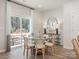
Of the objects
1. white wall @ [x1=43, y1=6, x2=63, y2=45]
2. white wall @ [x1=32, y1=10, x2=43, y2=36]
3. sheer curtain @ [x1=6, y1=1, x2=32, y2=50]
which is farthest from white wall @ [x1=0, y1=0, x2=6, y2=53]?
white wall @ [x1=43, y1=6, x2=63, y2=45]

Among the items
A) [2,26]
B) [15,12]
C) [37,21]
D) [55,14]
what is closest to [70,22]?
[55,14]

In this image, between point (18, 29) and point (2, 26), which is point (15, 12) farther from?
point (2, 26)

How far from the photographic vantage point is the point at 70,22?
7.42m

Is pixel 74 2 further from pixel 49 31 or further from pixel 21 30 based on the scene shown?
pixel 21 30

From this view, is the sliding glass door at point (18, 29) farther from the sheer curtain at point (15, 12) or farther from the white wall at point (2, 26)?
the white wall at point (2, 26)

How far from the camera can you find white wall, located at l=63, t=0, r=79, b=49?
715 centimetres

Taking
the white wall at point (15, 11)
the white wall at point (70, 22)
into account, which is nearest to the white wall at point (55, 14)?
the white wall at point (70, 22)

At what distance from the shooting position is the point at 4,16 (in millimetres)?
6828

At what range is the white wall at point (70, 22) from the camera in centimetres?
715

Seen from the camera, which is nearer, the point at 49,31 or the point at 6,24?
the point at 6,24

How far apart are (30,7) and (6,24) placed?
2.68 metres

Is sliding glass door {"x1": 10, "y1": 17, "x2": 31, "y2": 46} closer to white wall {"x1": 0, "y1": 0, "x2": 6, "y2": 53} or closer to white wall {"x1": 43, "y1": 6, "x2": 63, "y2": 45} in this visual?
white wall {"x1": 0, "y1": 0, "x2": 6, "y2": 53}

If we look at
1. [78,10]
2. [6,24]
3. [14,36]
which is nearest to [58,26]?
[78,10]

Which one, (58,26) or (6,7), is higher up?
(6,7)
